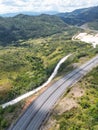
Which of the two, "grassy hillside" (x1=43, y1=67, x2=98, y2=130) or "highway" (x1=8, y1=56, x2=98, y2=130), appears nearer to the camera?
"grassy hillside" (x1=43, y1=67, x2=98, y2=130)

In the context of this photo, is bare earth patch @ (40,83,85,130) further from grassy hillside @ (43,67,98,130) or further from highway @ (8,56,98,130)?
highway @ (8,56,98,130)

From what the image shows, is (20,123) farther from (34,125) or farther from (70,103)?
(70,103)

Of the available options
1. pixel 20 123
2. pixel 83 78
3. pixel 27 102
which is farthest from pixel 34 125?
pixel 83 78

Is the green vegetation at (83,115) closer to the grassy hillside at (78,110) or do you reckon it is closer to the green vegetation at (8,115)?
the grassy hillside at (78,110)

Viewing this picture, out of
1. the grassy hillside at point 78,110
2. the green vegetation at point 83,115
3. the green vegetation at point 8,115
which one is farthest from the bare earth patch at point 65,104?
the green vegetation at point 8,115

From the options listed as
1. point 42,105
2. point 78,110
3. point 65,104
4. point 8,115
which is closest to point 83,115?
point 78,110

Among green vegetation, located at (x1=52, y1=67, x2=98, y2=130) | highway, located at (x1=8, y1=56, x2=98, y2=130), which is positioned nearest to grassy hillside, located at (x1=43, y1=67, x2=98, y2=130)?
green vegetation, located at (x1=52, y1=67, x2=98, y2=130)
